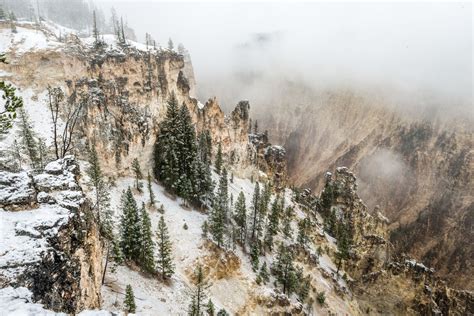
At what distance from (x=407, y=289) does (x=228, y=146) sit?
64.1 metres

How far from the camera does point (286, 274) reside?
215 feet

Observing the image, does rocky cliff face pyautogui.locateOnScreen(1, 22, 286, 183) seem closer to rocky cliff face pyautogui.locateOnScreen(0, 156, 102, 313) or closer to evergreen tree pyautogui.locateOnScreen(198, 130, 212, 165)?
evergreen tree pyautogui.locateOnScreen(198, 130, 212, 165)

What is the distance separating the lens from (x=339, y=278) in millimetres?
87625

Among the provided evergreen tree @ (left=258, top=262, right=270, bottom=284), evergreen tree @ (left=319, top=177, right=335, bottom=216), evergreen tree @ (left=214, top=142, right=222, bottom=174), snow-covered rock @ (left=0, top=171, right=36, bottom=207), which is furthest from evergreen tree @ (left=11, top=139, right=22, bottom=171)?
evergreen tree @ (left=319, top=177, right=335, bottom=216)

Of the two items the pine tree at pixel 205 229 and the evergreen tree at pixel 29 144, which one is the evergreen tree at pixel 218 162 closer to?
the pine tree at pixel 205 229

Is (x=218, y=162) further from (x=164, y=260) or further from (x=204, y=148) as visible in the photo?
(x=164, y=260)

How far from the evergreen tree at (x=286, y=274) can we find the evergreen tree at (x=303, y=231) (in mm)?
16206

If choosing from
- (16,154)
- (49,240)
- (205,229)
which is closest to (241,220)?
(205,229)

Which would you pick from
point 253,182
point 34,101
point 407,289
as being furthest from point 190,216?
point 407,289

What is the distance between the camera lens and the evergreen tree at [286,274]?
65.3m

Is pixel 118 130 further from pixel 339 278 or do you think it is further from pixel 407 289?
pixel 407 289

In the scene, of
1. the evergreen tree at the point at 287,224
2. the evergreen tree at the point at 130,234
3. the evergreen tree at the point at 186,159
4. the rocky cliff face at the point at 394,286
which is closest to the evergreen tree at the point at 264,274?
the evergreen tree at the point at 287,224

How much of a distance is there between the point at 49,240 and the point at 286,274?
185 feet

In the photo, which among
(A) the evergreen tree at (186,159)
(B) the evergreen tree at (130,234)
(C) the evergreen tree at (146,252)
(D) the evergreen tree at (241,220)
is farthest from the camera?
(D) the evergreen tree at (241,220)
